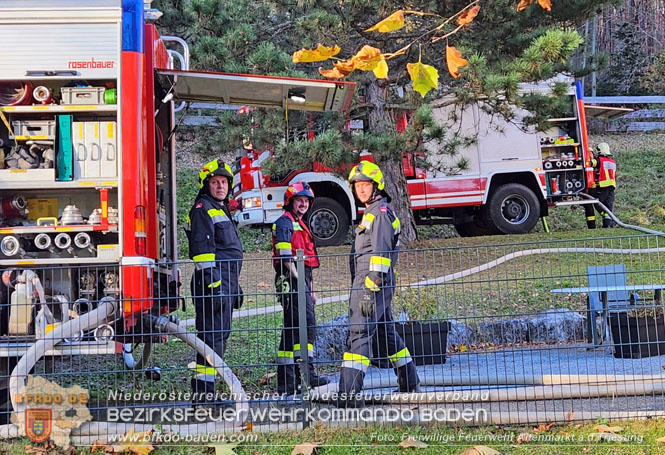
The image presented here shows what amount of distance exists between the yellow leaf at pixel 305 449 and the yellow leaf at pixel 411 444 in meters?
0.49

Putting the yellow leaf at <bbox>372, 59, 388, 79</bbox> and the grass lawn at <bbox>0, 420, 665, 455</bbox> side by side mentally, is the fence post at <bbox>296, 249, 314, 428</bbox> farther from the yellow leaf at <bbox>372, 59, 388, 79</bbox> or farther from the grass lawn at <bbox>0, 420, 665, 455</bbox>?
the yellow leaf at <bbox>372, 59, 388, 79</bbox>

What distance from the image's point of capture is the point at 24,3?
512 cm

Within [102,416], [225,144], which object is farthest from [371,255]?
[225,144]

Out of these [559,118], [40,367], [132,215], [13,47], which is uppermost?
[559,118]

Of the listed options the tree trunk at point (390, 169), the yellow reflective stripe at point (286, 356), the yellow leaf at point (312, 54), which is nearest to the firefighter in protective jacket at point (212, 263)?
the yellow reflective stripe at point (286, 356)

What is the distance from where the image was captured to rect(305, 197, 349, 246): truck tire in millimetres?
12688

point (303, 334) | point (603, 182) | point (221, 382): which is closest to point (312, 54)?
point (303, 334)

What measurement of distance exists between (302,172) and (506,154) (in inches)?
151

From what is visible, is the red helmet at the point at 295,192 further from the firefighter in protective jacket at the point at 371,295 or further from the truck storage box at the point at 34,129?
the truck storage box at the point at 34,129

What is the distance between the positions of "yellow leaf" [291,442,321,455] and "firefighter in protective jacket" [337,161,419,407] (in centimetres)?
60

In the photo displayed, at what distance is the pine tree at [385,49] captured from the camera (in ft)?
29.2

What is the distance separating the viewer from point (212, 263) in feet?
16.9

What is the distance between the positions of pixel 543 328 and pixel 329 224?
5.77 meters

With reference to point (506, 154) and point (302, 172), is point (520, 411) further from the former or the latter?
point (506, 154)
